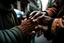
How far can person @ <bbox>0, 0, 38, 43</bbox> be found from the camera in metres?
1.09

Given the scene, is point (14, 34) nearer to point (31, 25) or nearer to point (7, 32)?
point (7, 32)

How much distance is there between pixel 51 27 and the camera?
0.98m

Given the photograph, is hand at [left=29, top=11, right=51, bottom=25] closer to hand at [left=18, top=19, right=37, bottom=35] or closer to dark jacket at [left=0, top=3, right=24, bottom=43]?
hand at [left=18, top=19, right=37, bottom=35]

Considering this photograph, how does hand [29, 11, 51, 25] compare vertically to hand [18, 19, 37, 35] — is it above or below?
above

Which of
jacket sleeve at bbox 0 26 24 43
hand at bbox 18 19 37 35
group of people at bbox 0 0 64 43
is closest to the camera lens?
group of people at bbox 0 0 64 43

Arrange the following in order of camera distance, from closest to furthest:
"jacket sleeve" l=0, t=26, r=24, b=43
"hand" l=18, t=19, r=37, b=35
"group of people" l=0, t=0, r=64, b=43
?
"group of people" l=0, t=0, r=64, b=43, "jacket sleeve" l=0, t=26, r=24, b=43, "hand" l=18, t=19, r=37, b=35

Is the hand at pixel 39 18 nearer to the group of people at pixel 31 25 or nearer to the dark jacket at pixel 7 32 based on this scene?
the group of people at pixel 31 25

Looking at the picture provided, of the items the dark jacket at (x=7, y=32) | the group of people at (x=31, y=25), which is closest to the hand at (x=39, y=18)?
the group of people at (x=31, y=25)

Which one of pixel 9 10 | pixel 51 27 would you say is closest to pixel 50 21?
pixel 51 27

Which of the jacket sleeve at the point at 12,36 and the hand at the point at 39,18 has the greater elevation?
the hand at the point at 39,18

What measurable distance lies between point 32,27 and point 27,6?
12285mm

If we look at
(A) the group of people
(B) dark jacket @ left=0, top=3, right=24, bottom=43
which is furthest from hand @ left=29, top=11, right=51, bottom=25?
(B) dark jacket @ left=0, top=3, right=24, bottom=43

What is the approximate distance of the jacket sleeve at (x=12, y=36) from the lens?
3.53ft

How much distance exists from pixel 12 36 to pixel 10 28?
16cm
